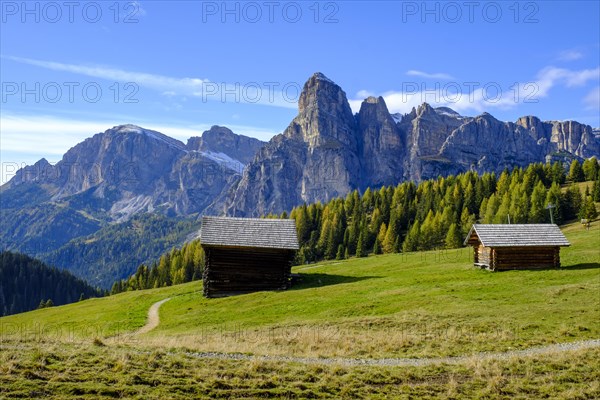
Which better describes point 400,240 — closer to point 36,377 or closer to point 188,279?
point 188,279

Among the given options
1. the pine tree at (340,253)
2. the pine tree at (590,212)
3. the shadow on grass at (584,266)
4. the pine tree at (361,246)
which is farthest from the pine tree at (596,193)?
the shadow on grass at (584,266)

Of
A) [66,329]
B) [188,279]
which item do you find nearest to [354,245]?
[188,279]

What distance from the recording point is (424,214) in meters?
A: 112

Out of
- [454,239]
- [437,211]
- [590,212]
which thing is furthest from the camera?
[437,211]

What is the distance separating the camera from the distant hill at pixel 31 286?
172500mm

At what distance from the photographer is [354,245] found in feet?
347

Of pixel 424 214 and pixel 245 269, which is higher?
pixel 424 214

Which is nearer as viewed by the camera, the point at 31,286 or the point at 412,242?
the point at 412,242

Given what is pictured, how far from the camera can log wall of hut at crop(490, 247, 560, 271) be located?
4353cm

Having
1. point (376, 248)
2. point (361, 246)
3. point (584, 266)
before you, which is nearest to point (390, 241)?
point (376, 248)

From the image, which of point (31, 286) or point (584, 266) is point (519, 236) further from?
point (31, 286)

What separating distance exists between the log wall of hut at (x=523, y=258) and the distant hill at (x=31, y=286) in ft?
533

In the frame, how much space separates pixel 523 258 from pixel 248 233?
26649mm

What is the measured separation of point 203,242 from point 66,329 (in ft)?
45.7
